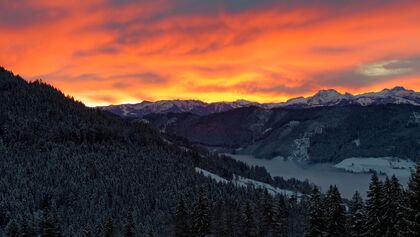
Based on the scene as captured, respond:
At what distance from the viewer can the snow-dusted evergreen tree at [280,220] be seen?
11456 centimetres

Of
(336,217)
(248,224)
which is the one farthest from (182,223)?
(336,217)

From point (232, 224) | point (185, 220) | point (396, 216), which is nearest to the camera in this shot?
point (396, 216)

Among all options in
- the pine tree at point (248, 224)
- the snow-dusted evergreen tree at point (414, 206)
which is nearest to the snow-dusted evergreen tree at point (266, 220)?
the pine tree at point (248, 224)

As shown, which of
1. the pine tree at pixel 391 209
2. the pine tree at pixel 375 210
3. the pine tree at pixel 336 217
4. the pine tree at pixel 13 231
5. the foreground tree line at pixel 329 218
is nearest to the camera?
the foreground tree line at pixel 329 218

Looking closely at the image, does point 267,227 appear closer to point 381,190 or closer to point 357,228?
point 357,228

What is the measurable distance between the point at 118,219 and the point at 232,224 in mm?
90545

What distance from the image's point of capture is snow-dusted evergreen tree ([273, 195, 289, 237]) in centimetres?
11456

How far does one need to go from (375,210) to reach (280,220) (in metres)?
68.4

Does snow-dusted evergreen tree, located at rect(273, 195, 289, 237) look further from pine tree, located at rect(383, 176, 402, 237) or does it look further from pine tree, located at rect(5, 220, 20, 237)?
pine tree, located at rect(383, 176, 402, 237)

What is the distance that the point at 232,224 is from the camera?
112 m

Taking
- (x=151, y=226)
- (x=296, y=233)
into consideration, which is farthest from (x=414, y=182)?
(x=151, y=226)

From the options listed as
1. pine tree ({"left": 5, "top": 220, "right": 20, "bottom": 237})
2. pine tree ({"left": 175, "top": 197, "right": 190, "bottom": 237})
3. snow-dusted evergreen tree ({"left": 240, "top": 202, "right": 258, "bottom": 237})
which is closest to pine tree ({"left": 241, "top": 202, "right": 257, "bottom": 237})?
snow-dusted evergreen tree ({"left": 240, "top": 202, "right": 258, "bottom": 237})

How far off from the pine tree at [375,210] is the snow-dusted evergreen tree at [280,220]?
6062cm

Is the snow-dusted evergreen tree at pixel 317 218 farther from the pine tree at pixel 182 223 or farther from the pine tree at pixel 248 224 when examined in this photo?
the pine tree at pixel 182 223
